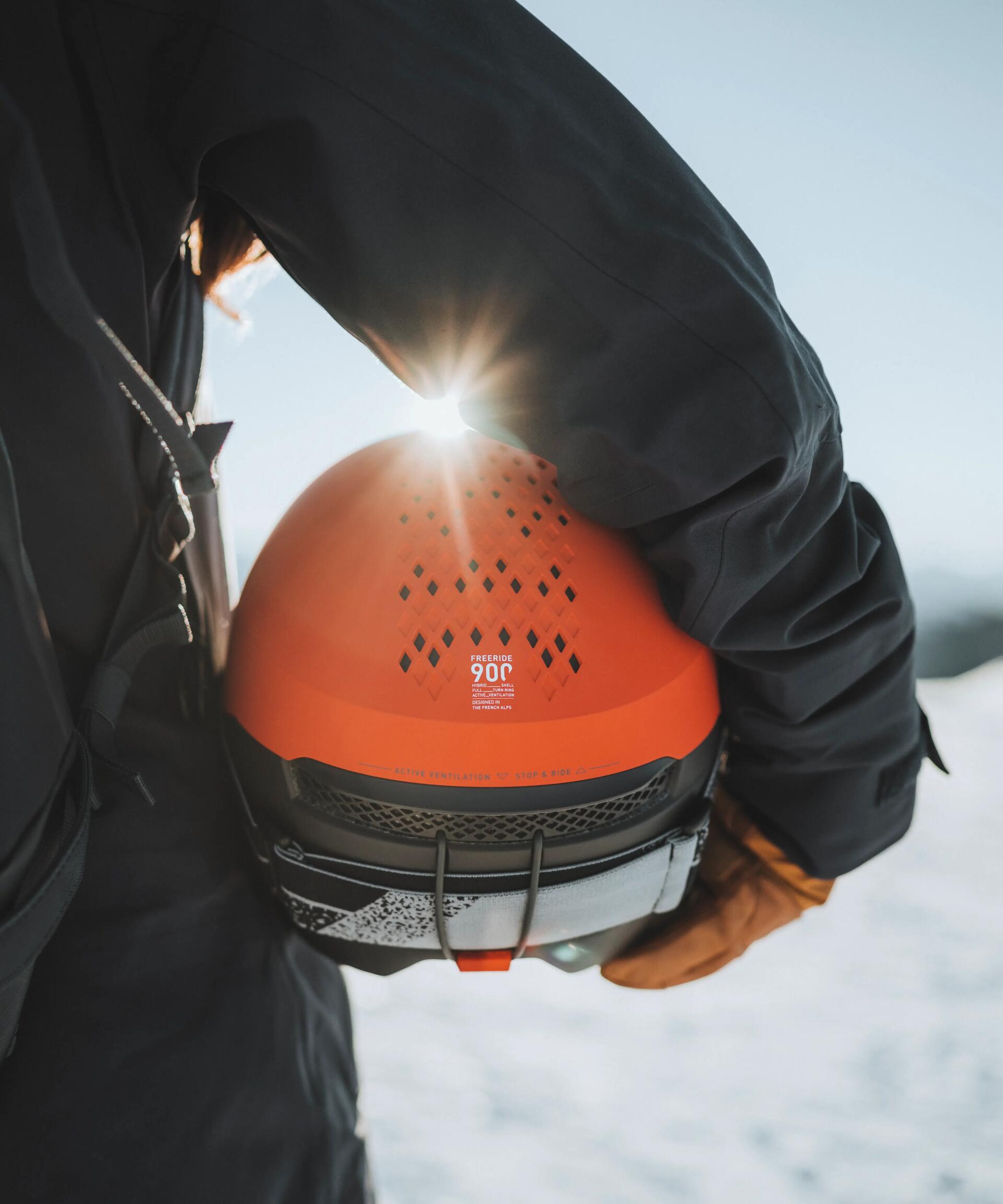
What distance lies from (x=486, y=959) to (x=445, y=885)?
0.48 feet

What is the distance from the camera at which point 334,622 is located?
0.67 m

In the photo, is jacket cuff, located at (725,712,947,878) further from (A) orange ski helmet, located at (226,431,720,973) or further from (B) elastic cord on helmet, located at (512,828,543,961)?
(B) elastic cord on helmet, located at (512,828,543,961)

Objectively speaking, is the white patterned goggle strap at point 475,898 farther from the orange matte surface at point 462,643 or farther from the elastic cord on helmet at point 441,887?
the orange matte surface at point 462,643

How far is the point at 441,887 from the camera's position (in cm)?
71

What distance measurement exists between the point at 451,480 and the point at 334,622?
0.55 feet

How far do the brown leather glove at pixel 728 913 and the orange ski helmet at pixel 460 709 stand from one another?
23 centimetres

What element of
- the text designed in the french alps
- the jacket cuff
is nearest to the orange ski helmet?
the text designed in the french alps

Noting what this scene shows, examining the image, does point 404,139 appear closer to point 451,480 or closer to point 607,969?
point 451,480

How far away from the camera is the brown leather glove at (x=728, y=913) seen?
3.15 feet

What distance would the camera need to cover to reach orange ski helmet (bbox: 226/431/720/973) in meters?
0.66

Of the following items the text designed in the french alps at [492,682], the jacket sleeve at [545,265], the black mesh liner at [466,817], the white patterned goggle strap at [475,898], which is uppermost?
the jacket sleeve at [545,265]

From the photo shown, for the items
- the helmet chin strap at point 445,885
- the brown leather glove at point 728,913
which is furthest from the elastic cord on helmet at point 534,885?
the brown leather glove at point 728,913

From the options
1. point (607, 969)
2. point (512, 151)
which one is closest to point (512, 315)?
point (512, 151)

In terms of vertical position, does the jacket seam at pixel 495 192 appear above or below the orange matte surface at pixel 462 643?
above
